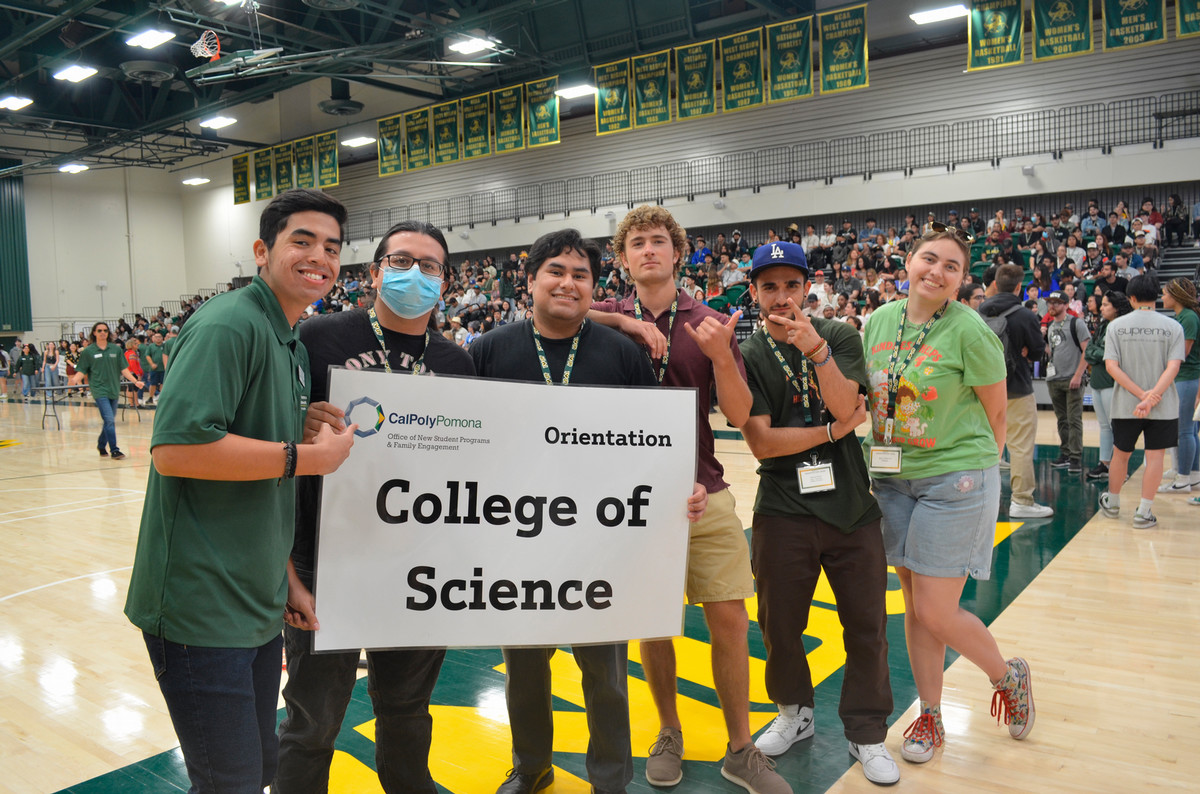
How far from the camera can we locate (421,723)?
8.56 feet

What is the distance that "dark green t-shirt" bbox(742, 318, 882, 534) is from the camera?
9.91ft

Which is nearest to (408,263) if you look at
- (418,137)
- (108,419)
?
(108,419)

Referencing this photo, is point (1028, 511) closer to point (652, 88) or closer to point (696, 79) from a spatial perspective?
point (696, 79)

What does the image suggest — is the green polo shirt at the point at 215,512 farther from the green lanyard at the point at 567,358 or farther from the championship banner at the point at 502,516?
the green lanyard at the point at 567,358

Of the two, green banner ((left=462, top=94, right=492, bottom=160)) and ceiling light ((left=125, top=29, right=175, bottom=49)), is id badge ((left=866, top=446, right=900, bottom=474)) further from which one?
ceiling light ((left=125, top=29, right=175, bottom=49))

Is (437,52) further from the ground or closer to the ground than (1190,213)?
further from the ground

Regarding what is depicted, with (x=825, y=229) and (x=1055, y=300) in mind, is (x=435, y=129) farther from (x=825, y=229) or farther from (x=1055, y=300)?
(x=1055, y=300)

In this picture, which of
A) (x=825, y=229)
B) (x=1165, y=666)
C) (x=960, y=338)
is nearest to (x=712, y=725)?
(x=960, y=338)

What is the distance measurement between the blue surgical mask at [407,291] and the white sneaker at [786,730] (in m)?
2.10

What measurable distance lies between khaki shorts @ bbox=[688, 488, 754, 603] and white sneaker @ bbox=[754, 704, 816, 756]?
0.63 meters

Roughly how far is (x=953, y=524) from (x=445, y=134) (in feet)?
57.4

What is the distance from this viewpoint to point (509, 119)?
17438mm

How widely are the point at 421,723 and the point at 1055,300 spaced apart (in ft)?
27.9

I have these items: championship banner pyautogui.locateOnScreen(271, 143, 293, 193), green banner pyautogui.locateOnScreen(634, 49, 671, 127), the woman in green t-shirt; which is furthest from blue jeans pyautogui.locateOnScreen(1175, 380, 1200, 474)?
championship banner pyautogui.locateOnScreen(271, 143, 293, 193)
